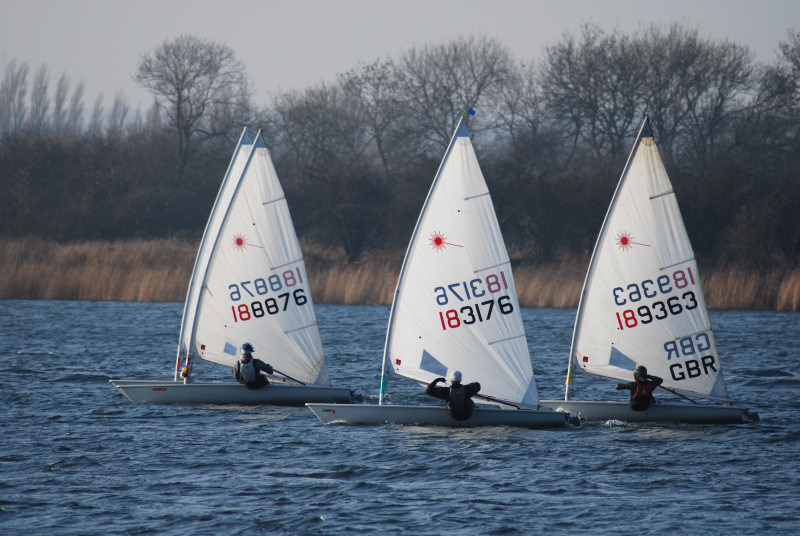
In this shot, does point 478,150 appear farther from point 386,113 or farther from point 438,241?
point 438,241

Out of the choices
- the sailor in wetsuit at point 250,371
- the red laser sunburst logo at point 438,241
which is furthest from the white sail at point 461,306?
the sailor in wetsuit at point 250,371

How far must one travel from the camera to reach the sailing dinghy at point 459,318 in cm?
1413

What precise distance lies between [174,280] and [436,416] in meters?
21.4

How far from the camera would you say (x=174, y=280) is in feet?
110

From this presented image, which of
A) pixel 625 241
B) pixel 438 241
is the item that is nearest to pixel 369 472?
pixel 438 241

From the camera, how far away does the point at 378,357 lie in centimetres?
2467

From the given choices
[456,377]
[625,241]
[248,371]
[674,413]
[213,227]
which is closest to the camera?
[456,377]

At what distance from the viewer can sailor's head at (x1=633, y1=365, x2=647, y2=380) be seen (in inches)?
559

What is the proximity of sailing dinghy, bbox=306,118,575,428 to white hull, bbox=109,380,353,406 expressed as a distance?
1.68 metres

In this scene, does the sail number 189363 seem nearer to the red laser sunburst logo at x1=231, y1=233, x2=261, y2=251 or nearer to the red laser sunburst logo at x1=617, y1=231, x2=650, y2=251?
the red laser sunburst logo at x1=617, y1=231, x2=650, y2=251

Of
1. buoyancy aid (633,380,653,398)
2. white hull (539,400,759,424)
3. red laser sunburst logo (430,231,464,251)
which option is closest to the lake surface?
white hull (539,400,759,424)

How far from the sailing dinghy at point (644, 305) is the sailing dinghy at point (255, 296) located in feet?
15.3

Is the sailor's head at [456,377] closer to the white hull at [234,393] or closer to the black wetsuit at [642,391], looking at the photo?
the black wetsuit at [642,391]

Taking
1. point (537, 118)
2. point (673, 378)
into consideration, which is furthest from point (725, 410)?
point (537, 118)
